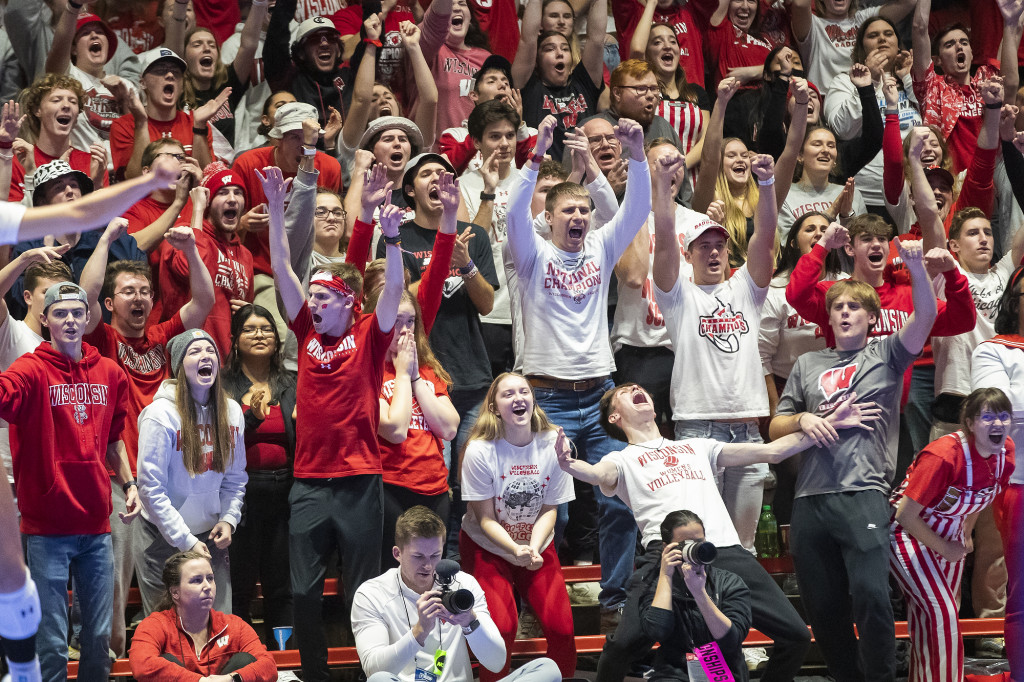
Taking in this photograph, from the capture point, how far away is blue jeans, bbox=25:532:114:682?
4812 millimetres

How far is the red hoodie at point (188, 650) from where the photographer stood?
4781 millimetres

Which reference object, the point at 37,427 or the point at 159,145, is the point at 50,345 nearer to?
the point at 37,427

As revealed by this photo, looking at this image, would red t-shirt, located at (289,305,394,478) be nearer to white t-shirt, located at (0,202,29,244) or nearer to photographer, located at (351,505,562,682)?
photographer, located at (351,505,562,682)

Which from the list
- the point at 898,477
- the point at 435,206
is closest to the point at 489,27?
the point at 435,206

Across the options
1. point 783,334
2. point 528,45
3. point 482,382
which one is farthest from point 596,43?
point 482,382

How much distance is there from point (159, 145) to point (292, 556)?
252cm

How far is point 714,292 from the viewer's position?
245 inches

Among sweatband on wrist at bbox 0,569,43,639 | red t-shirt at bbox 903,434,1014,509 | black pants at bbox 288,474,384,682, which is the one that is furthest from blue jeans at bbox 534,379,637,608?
sweatband on wrist at bbox 0,569,43,639

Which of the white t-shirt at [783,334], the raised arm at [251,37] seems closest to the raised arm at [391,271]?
the white t-shirt at [783,334]

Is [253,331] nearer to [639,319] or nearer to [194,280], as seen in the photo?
[194,280]

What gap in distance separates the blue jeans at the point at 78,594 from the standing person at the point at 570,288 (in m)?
2.16

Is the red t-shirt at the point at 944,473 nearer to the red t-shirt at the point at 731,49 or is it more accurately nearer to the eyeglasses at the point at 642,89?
the eyeglasses at the point at 642,89

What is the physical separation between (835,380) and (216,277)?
303cm

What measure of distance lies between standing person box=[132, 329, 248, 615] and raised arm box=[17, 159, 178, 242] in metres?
1.97
